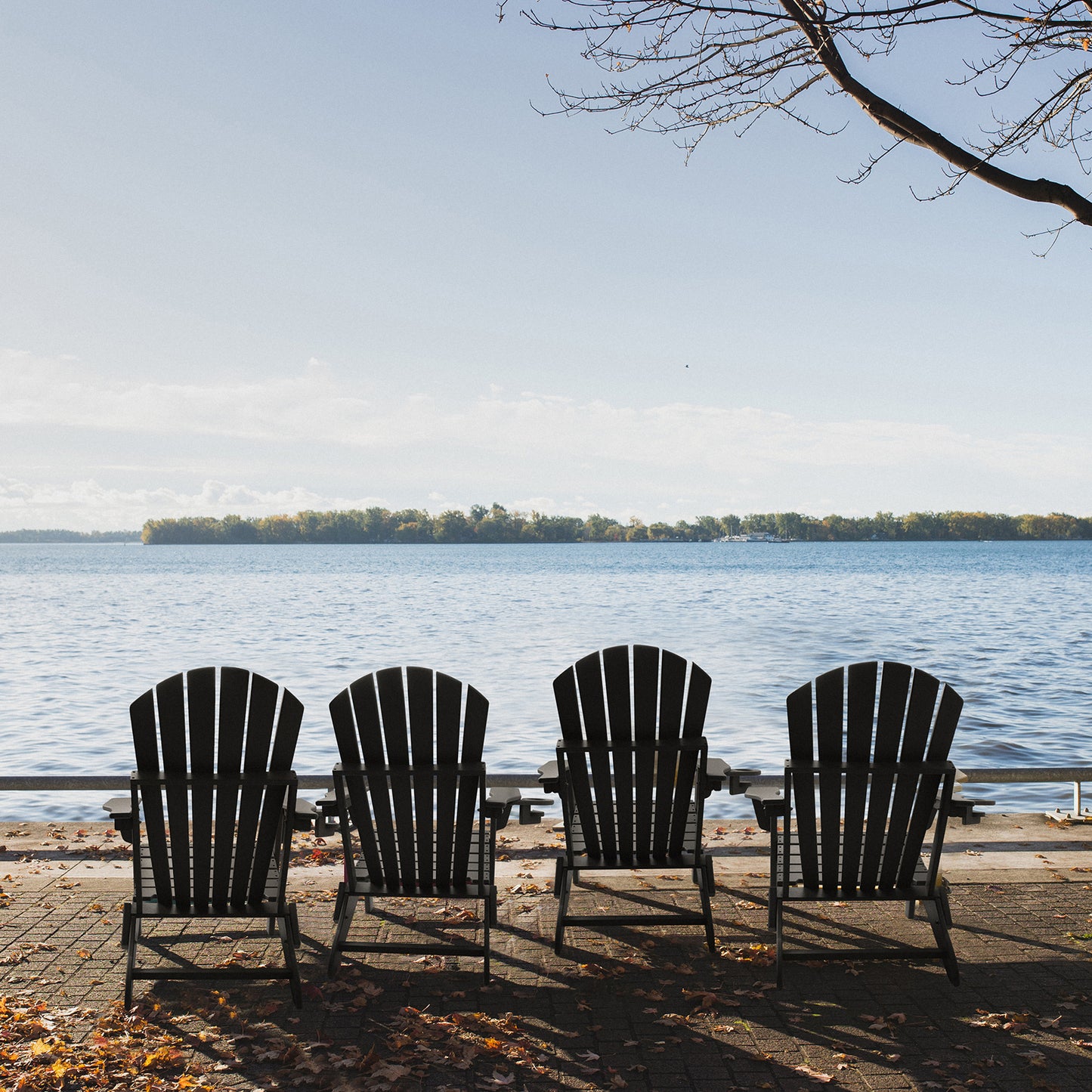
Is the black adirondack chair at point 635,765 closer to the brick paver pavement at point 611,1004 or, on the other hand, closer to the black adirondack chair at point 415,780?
the brick paver pavement at point 611,1004

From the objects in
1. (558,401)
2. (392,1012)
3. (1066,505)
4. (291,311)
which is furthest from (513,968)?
(1066,505)

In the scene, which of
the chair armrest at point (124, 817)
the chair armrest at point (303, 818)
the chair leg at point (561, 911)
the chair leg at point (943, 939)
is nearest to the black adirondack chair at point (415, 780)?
the chair armrest at point (303, 818)

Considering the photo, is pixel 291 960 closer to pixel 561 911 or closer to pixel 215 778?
pixel 215 778

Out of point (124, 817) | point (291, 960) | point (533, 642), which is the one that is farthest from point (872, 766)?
point (533, 642)

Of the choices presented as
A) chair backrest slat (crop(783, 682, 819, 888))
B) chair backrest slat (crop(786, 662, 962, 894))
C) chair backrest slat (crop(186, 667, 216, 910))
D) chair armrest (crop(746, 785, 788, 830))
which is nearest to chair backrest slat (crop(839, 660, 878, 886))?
chair backrest slat (crop(786, 662, 962, 894))

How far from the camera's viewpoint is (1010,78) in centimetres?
524

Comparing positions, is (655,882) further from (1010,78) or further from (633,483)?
(633,483)

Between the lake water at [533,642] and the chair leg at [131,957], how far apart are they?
177 cm

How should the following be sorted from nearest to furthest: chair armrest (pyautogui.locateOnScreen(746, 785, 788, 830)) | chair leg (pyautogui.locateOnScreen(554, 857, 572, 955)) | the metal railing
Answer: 1. chair armrest (pyautogui.locateOnScreen(746, 785, 788, 830))
2. chair leg (pyautogui.locateOnScreen(554, 857, 572, 955))
3. the metal railing

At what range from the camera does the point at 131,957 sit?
3539 millimetres

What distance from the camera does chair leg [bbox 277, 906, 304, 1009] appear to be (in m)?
3.48

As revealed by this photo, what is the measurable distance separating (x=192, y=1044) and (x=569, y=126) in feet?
17.5

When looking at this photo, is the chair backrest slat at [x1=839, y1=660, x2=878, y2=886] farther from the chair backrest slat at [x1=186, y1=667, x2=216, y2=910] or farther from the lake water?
Result: the lake water

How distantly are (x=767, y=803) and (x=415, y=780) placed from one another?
136 centimetres
